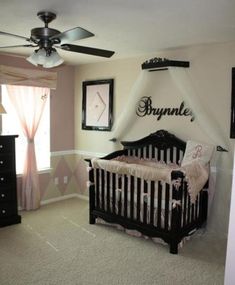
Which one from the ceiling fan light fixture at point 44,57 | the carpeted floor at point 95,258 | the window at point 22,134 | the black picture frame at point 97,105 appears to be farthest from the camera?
the black picture frame at point 97,105

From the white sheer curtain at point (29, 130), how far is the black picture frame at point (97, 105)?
0.81m

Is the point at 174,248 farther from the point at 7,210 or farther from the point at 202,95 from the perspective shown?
the point at 7,210

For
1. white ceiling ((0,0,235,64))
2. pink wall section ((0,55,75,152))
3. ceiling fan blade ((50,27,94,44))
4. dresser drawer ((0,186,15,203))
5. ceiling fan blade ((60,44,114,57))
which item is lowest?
dresser drawer ((0,186,15,203))

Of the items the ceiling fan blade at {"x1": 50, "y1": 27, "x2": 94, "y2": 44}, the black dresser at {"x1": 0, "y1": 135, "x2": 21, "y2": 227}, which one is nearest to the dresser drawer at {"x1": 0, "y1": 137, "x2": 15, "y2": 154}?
the black dresser at {"x1": 0, "y1": 135, "x2": 21, "y2": 227}

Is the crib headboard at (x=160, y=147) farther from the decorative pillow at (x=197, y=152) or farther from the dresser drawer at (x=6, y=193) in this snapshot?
the dresser drawer at (x=6, y=193)

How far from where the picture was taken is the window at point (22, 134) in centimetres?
437

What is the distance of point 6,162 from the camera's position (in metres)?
3.83

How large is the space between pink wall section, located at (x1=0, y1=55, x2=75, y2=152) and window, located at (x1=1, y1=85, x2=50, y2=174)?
10 cm

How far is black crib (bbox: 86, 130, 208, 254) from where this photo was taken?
319cm

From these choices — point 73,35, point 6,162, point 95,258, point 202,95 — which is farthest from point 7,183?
point 202,95

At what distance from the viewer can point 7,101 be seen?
437cm

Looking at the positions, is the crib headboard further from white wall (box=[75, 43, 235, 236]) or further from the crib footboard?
the crib footboard

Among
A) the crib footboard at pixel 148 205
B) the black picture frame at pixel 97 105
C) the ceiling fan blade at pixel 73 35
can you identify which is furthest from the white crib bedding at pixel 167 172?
the ceiling fan blade at pixel 73 35

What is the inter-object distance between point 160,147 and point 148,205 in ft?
2.92
